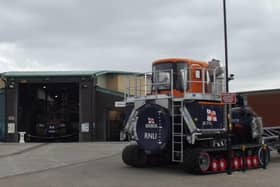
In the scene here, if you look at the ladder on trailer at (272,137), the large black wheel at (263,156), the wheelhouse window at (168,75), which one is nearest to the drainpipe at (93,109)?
the ladder on trailer at (272,137)

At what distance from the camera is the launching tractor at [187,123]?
53.3 feet

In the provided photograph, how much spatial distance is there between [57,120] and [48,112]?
2.56 metres

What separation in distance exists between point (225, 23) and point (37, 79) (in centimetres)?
2618

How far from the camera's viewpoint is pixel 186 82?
17297 mm

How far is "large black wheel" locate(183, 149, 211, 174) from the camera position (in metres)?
15.6

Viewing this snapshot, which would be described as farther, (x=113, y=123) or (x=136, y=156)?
(x=113, y=123)

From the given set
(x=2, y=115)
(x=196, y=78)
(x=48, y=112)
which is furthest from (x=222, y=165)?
(x=48, y=112)

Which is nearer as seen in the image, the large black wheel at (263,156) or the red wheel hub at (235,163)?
the red wheel hub at (235,163)

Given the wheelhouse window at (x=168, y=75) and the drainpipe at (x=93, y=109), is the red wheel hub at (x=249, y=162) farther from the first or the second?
the drainpipe at (x=93, y=109)

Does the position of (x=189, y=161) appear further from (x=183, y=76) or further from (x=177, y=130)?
(x=183, y=76)

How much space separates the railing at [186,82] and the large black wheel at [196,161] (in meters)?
2.24

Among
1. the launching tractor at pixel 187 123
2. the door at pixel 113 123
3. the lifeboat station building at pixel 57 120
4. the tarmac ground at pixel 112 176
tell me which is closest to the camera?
the tarmac ground at pixel 112 176

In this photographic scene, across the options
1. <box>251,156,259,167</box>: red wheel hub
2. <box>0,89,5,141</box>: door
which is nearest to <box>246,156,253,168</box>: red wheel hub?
<box>251,156,259,167</box>: red wheel hub

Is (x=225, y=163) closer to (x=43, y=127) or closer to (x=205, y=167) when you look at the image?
(x=205, y=167)
